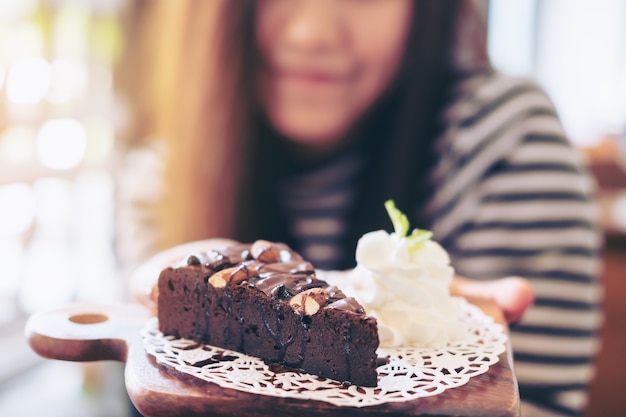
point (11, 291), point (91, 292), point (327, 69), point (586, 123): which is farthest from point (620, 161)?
point (11, 291)

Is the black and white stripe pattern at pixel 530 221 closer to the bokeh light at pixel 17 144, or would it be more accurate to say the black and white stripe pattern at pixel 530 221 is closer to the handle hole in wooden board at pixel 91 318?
the handle hole in wooden board at pixel 91 318

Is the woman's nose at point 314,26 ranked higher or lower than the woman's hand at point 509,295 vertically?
higher

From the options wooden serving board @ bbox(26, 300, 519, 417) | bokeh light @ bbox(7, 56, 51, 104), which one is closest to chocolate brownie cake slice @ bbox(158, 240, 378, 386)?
wooden serving board @ bbox(26, 300, 519, 417)

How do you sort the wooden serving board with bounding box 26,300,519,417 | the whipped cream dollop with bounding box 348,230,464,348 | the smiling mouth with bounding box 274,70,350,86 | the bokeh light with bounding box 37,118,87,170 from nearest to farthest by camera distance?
the wooden serving board with bounding box 26,300,519,417
the whipped cream dollop with bounding box 348,230,464,348
the smiling mouth with bounding box 274,70,350,86
the bokeh light with bounding box 37,118,87,170

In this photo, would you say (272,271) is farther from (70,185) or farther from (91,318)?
(70,185)

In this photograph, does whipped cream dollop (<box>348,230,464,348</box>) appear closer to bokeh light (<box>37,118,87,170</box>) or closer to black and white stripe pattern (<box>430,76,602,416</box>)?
black and white stripe pattern (<box>430,76,602,416</box>)

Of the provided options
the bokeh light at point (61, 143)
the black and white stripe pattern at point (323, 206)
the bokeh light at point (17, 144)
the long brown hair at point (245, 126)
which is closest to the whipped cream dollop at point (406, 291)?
the long brown hair at point (245, 126)

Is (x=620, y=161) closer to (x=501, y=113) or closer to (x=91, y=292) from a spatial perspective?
(x=501, y=113)

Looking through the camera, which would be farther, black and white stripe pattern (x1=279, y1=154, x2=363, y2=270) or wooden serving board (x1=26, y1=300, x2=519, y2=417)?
black and white stripe pattern (x1=279, y1=154, x2=363, y2=270)
